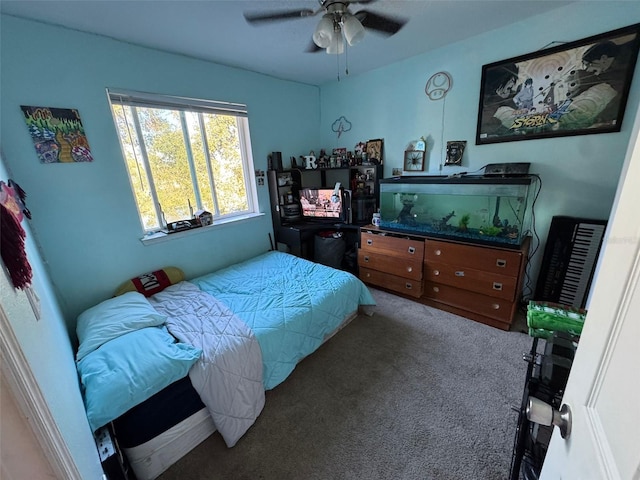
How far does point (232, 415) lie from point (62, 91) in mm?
2390

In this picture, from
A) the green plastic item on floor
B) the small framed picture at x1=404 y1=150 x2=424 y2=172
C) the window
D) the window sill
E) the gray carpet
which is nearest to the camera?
the green plastic item on floor

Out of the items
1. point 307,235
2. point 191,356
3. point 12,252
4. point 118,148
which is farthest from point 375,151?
point 12,252

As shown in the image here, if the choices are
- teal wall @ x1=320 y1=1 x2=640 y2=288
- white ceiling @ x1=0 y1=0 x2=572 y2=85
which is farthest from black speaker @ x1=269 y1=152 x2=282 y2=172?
teal wall @ x1=320 y1=1 x2=640 y2=288

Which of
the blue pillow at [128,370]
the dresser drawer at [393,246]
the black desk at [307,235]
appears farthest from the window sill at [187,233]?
the dresser drawer at [393,246]

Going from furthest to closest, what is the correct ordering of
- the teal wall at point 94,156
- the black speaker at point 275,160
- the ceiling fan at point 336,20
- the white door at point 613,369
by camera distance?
1. the black speaker at point 275,160
2. the teal wall at point 94,156
3. the ceiling fan at point 336,20
4. the white door at point 613,369

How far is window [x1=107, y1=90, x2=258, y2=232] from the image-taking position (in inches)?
84.1

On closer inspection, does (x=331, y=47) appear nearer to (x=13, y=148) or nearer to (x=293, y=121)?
(x=293, y=121)

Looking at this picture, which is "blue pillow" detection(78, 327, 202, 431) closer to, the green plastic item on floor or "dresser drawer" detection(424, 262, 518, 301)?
the green plastic item on floor

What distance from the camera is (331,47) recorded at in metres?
1.59

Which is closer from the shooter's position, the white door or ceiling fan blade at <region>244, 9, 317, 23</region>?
the white door

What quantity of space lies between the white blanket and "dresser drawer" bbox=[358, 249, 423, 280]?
62.6 inches

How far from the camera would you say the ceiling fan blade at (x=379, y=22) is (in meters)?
1.47

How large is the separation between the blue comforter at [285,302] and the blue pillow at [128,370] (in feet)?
1.49

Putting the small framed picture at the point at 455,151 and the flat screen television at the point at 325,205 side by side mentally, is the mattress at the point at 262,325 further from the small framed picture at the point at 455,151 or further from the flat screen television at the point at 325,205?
the small framed picture at the point at 455,151
